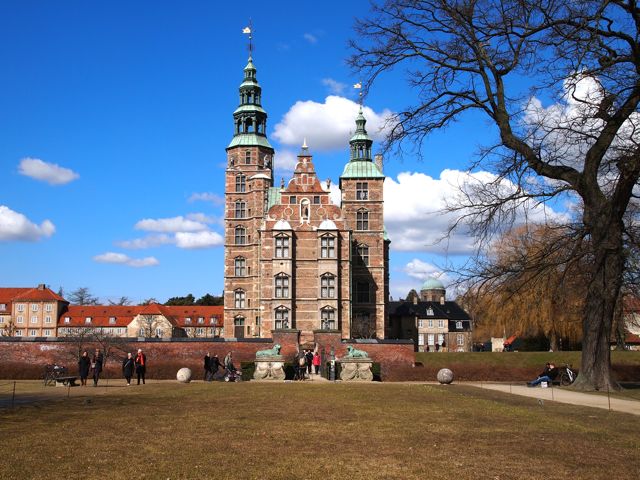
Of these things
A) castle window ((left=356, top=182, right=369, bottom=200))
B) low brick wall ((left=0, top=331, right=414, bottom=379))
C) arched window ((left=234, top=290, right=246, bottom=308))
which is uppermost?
castle window ((left=356, top=182, right=369, bottom=200))

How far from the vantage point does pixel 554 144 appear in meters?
19.8

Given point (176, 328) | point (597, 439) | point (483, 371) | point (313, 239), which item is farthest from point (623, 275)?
point (176, 328)

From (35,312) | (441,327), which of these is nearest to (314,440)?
(441,327)

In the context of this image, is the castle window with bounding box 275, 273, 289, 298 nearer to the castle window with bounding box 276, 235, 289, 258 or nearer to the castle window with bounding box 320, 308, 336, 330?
the castle window with bounding box 276, 235, 289, 258

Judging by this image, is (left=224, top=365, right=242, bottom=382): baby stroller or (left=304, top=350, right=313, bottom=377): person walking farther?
(left=304, top=350, right=313, bottom=377): person walking

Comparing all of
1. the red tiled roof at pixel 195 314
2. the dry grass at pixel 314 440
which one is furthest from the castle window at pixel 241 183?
the red tiled roof at pixel 195 314

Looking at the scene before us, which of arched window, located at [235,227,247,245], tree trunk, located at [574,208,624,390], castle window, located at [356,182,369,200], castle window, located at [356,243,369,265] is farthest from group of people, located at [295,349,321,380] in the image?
castle window, located at [356,182,369,200]

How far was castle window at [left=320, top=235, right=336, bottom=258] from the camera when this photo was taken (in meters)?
53.8

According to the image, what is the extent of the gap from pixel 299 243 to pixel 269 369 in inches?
882

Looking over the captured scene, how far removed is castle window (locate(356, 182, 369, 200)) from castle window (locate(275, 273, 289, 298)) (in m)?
10.6

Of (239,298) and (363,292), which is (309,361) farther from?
(239,298)

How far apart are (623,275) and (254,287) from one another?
39.7 meters

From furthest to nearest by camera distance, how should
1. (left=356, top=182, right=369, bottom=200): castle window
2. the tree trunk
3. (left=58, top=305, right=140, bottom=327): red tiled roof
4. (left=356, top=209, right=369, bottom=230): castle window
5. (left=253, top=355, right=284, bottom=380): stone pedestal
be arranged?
1. (left=58, top=305, right=140, bottom=327): red tiled roof
2. (left=356, top=182, right=369, bottom=200): castle window
3. (left=356, top=209, right=369, bottom=230): castle window
4. (left=253, top=355, right=284, bottom=380): stone pedestal
5. the tree trunk

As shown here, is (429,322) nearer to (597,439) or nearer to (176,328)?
(176,328)
